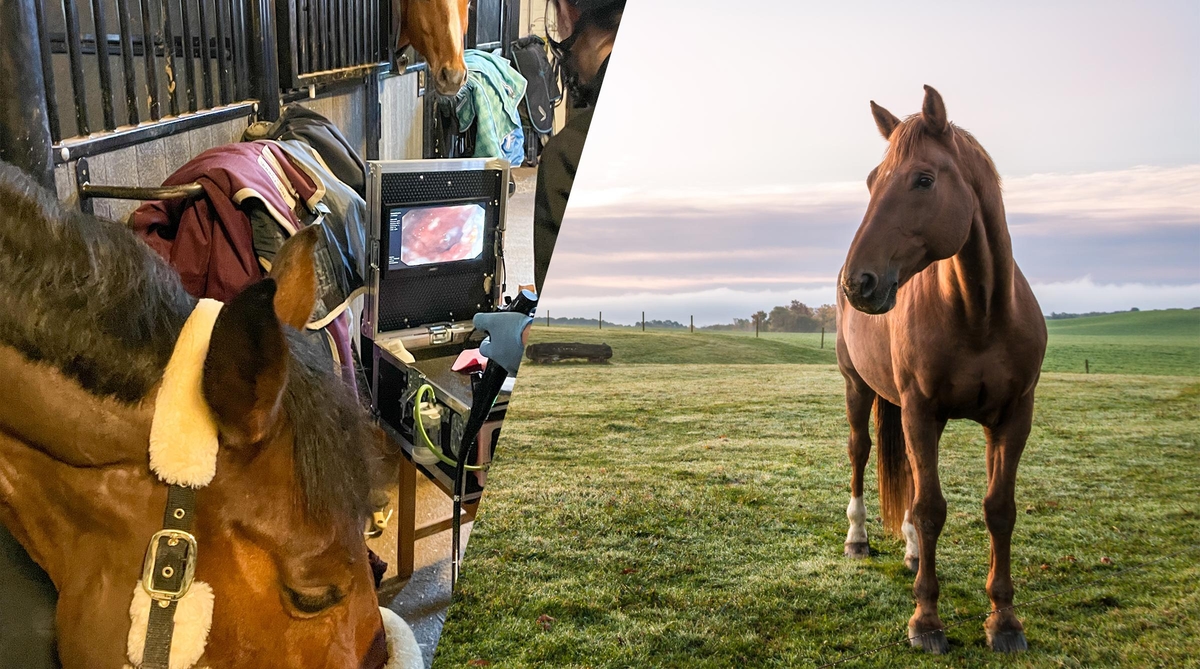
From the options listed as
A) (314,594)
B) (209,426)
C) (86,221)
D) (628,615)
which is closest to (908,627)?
(628,615)

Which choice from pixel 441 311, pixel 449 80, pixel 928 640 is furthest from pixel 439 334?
pixel 928 640

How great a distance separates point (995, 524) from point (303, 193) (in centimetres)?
101

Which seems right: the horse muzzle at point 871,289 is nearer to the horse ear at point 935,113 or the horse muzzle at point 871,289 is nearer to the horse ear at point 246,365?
the horse ear at point 935,113

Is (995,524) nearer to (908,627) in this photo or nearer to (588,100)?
(908,627)

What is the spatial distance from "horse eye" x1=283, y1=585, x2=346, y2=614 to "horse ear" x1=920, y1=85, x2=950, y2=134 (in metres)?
0.87

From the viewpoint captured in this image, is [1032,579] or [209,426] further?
[1032,579]

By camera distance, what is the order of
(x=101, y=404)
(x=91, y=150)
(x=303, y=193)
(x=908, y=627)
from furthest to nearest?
(x=908, y=627)
(x=303, y=193)
(x=91, y=150)
(x=101, y=404)

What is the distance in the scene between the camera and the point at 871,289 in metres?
1.06

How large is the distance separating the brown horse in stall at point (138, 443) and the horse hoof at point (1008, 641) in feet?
3.08

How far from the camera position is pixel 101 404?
65 cm

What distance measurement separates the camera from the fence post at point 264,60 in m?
0.87

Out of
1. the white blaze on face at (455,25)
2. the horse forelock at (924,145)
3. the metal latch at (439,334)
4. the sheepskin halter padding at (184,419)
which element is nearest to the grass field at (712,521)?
the metal latch at (439,334)

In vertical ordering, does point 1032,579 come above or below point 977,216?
below

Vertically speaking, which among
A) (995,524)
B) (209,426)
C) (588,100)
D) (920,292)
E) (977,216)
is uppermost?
(588,100)
